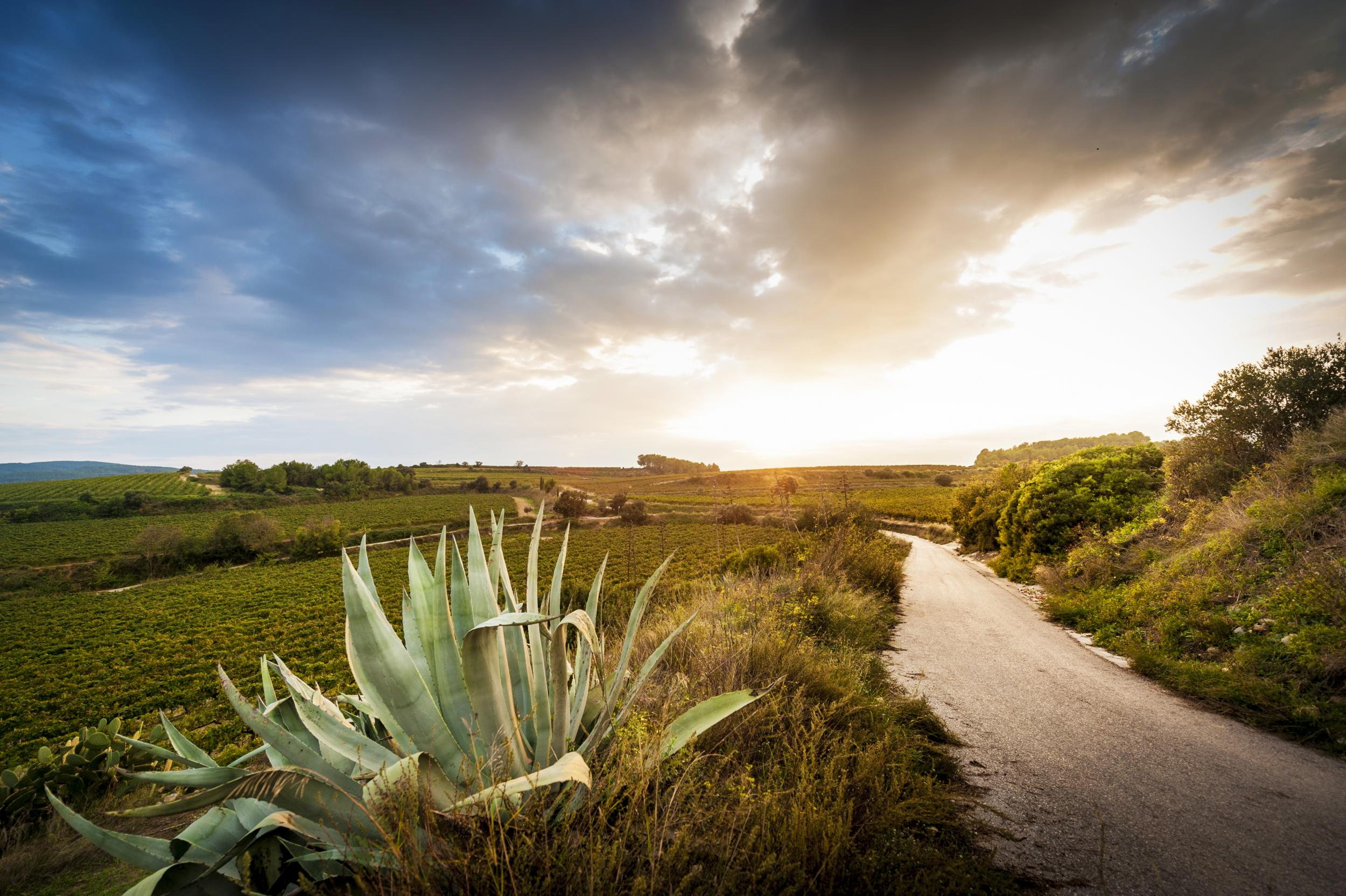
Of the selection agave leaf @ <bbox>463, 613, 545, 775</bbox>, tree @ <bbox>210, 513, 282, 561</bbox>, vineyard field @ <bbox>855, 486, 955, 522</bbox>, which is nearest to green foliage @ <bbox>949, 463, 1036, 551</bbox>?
vineyard field @ <bbox>855, 486, 955, 522</bbox>

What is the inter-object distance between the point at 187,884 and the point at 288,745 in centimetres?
40

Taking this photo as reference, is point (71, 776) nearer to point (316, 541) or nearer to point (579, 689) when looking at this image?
point (579, 689)

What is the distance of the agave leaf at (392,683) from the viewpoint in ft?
6.87

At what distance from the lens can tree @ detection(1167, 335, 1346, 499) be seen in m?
10.5

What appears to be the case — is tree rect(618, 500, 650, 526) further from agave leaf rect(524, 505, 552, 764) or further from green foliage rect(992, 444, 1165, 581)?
agave leaf rect(524, 505, 552, 764)

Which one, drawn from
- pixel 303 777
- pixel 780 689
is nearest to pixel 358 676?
pixel 303 777

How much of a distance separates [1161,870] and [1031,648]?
557 cm

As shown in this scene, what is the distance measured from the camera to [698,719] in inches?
99.3

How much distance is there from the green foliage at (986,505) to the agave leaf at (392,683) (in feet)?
66.3

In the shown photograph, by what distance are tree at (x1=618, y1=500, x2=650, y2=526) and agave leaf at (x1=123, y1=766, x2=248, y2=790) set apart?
49009 millimetres

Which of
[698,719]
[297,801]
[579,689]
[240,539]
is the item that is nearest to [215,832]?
[297,801]

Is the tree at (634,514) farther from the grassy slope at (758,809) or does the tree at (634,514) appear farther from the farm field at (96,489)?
the farm field at (96,489)

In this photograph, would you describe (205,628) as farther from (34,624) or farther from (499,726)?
(499,726)

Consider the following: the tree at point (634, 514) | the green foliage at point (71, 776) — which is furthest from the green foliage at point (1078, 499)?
the tree at point (634, 514)
